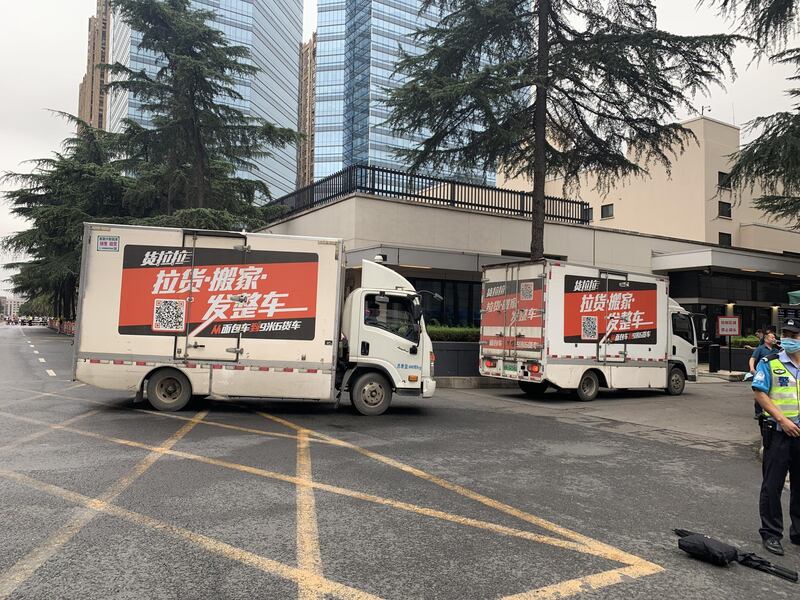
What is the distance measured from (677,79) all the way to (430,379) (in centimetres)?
1182

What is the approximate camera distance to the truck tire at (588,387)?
1379 cm

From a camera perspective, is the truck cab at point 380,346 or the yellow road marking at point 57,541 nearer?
the yellow road marking at point 57,541

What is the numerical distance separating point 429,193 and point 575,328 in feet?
29.4

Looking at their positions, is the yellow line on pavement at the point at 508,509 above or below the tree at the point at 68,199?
below

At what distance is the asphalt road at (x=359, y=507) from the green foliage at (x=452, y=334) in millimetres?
6602

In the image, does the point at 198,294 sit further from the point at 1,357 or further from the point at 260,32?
the point at 260,32

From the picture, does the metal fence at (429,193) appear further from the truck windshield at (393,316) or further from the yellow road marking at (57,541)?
the yellow road marking at (57,541)

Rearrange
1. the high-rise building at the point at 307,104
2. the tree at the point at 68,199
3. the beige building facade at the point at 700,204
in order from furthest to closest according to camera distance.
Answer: the high-rise building at the point at 307,104
the beige building facade at the point at 700,204
the tree at the point at 68,199

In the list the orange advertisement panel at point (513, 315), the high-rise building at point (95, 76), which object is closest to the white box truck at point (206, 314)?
the orange advertisement panel at point (513, 315)

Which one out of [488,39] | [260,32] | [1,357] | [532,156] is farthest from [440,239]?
[260,32]

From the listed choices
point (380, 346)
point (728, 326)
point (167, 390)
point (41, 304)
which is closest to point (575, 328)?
point (380, 346)

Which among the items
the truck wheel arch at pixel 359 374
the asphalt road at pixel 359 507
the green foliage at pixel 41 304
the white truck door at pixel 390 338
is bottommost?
the asphalt road at pixel 359 507

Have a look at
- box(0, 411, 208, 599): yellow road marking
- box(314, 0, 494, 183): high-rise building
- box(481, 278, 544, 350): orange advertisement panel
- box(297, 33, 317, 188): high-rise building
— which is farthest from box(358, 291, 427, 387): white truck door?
box(297, 33, 317, 188): high-rise building

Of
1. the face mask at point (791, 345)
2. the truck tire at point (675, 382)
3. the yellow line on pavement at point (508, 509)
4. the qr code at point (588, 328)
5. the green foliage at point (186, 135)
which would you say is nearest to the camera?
the yellow line on pavement at point (508, 509)
